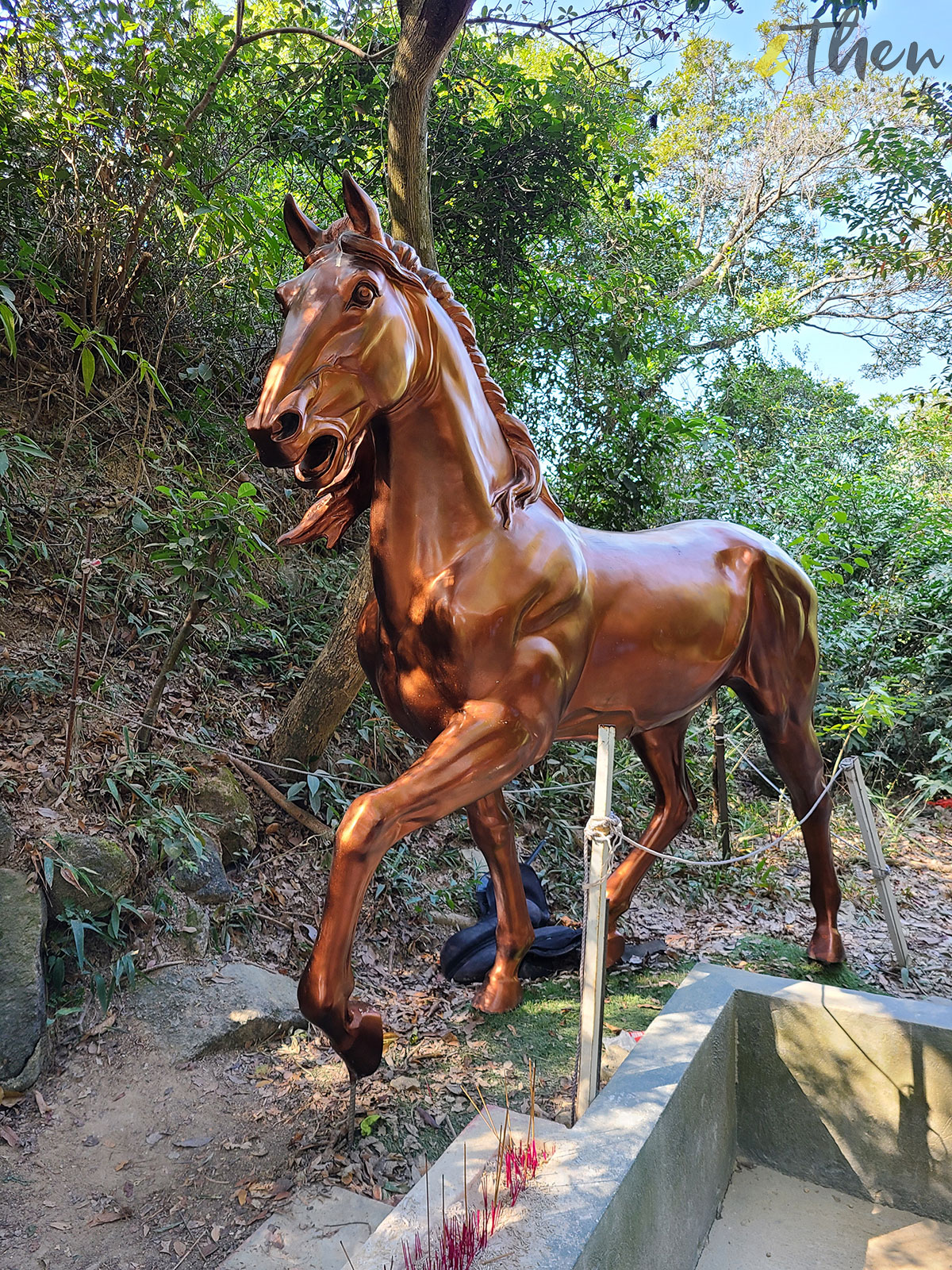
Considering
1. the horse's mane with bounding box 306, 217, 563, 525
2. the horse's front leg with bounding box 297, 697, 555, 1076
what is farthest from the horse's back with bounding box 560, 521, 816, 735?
the horse's front leg with bounding box 297, 697, 555, 1076

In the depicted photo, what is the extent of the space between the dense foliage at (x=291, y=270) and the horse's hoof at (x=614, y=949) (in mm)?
2177

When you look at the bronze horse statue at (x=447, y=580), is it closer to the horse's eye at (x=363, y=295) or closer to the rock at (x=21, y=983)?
the horse's eye at (x=363, y=295)

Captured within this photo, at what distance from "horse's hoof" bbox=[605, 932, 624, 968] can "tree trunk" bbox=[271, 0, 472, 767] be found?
1.50 metres

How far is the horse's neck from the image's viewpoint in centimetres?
206

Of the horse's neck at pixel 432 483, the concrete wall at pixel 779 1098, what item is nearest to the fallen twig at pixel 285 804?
the concrete wall at pixel 779 1098

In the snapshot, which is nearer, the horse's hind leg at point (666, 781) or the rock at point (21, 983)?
the rock at point (21, 983)

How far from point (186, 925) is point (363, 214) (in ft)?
7.69

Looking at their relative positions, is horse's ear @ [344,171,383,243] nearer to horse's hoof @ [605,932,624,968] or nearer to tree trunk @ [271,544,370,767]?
tree trunk @ [271,544,370,767]

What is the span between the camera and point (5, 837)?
104 inches

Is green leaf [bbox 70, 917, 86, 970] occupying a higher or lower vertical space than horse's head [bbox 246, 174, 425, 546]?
lower

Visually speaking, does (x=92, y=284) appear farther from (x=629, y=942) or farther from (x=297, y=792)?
(x=629, y=942)

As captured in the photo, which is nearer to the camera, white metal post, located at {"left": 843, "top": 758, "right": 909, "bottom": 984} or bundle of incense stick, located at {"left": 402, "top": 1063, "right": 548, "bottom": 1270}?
bundle of incense stick, located at {"left": 402, "top": 1063, "right": 548, "bottom": 1270}

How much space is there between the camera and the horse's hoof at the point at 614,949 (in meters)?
3.14

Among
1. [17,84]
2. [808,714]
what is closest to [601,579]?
[808,714]
